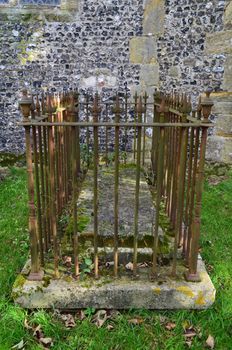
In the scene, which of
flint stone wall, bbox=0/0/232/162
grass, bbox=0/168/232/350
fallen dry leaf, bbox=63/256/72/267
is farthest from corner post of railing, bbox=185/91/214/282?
flint stone wall, bbox=0/0/232/162

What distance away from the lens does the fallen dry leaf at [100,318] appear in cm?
251

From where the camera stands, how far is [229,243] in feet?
12.1

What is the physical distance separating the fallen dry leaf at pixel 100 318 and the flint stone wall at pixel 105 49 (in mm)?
4523

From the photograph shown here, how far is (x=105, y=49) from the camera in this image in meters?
6.64

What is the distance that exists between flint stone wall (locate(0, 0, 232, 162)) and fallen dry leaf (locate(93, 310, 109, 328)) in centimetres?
452

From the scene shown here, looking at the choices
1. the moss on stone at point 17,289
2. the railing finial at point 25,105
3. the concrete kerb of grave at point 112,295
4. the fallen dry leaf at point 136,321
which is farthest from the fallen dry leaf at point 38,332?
the railing finial at point 25,105

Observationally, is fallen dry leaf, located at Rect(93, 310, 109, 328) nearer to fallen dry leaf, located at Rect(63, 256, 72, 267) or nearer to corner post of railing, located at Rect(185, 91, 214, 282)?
fallen dry leaf, located at Rect(63, 256, 72, 267)

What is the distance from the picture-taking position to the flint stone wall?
6117mm

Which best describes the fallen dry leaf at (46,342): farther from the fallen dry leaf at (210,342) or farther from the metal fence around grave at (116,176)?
the fallen dry leaf at (210,342)

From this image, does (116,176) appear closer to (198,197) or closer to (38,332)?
(198,197)

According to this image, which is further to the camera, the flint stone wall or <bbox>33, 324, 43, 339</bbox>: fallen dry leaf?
the flint stone wall

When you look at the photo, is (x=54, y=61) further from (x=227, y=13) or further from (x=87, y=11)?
(x=227, y=13)

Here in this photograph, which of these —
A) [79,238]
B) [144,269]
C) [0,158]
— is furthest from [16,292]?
[0,158]

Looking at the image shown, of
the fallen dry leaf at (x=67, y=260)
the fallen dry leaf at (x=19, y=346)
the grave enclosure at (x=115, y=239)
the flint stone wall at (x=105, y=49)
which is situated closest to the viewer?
the fallen dry leaf at (x=19, y=346)
